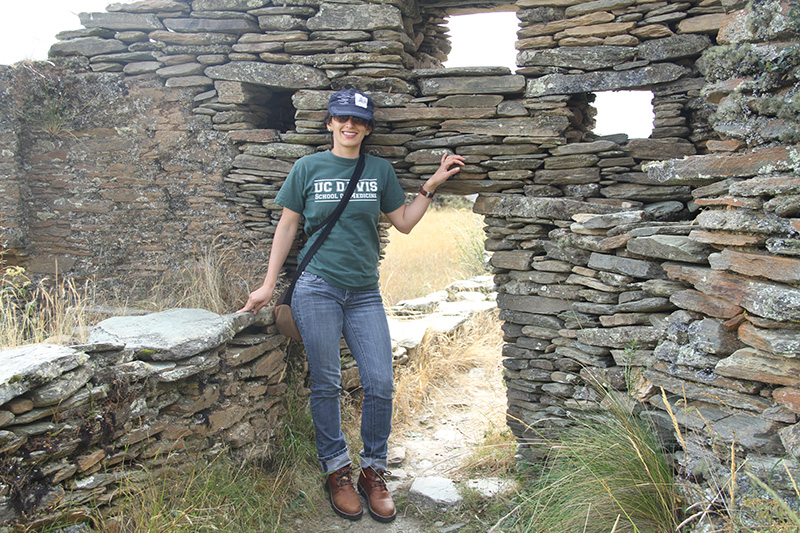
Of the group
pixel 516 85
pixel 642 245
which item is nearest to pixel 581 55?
pixel 516 85

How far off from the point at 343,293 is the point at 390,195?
0.67 metres

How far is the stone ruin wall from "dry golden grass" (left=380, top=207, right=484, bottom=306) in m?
4.46

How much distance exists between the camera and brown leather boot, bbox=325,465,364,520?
12.1ft

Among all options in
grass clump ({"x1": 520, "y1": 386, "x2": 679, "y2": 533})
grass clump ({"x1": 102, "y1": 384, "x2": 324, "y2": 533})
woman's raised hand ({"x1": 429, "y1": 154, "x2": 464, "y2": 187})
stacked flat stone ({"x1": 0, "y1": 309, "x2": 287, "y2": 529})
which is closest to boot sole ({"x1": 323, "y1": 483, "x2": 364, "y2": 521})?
grass clump ({"x1": 102, "y1": 384, "x2": 324, "y2": 533})

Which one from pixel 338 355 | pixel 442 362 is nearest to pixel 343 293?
pixel 338 355

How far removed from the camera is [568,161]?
4035mm

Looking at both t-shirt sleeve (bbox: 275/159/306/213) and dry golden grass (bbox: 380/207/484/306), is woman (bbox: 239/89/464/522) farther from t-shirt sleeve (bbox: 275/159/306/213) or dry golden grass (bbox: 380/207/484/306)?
dry golden grass (bbox: 380/207/484/306)

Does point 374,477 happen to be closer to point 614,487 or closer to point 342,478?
point 342,478

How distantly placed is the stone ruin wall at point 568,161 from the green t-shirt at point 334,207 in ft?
2.15

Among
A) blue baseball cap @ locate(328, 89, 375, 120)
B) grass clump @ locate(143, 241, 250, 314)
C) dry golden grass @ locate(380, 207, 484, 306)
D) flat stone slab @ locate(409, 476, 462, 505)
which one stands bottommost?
flat stone slab @ locate(409, 476, 462, 505)

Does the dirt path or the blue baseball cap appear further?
the dirt path

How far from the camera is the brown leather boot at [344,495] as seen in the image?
3.70 metres

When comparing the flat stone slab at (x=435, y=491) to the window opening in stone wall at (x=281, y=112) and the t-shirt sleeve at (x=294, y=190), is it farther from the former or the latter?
the window opening in stone wall at (x=281, y=112)

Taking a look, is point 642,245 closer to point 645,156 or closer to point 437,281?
point 645,156
